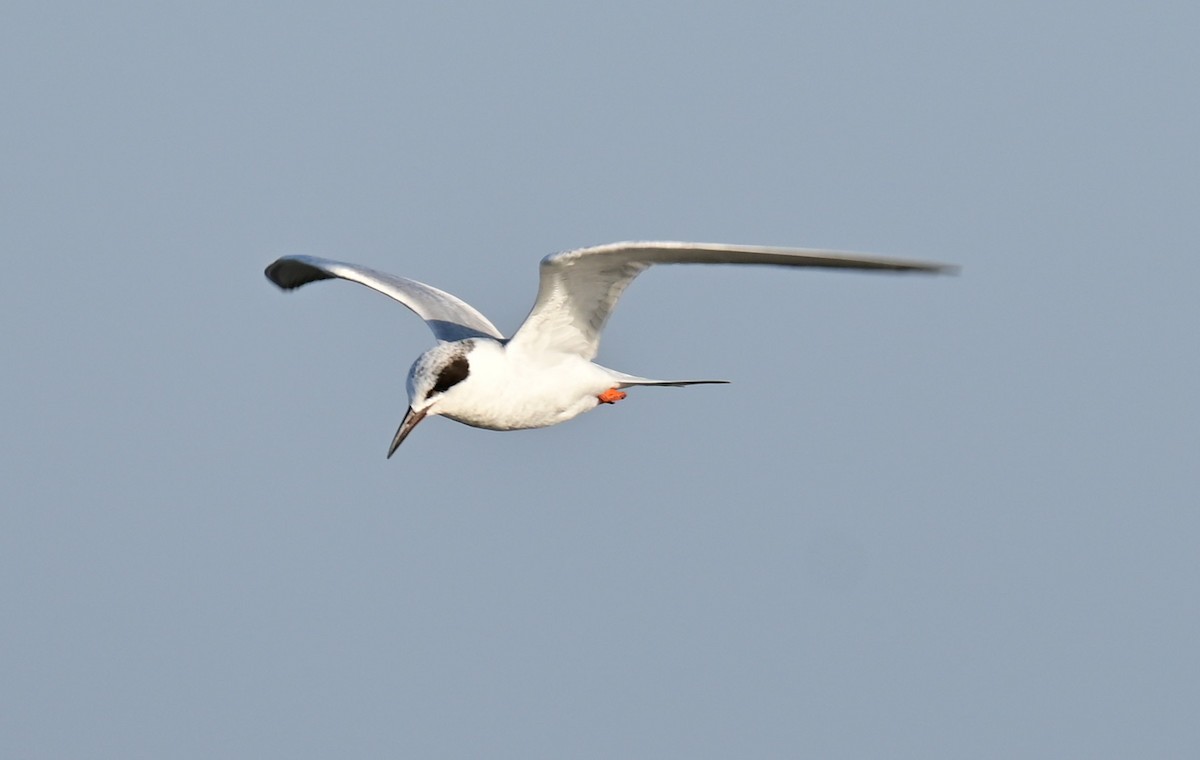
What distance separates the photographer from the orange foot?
1405 cm

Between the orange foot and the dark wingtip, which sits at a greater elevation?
the dark wingtip

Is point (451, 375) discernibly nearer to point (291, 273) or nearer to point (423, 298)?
point (423, 298)

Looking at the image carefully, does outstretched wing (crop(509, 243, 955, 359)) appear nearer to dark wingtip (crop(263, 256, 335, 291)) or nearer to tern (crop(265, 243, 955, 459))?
tern (crop(265, 243, 955, 459))

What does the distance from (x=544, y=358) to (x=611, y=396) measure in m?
0.84

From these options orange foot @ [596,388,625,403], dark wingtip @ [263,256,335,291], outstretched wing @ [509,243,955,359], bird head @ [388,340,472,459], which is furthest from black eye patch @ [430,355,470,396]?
dark wingtip @ [263,256,335,291]

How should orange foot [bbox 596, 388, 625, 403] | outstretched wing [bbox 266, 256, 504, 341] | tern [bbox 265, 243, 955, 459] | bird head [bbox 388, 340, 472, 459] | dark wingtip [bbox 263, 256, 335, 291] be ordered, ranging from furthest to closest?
dark wingtip [bbox 263, 256, 335, 291] < outstretched wing [bbox 266, 256, 504, 341] < orange foot [bbox 596, 388, 625, 403] < bird head [bbox 388, 340, 472, 459] < tern [bbox 265, 243, 955, 459]

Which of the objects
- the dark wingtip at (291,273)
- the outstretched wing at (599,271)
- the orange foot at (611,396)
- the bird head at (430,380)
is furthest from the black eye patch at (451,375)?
the dark wingtip at (291,273)

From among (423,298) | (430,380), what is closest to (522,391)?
(430,380)

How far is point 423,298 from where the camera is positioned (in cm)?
1512

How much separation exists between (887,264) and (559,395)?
3.74 metres

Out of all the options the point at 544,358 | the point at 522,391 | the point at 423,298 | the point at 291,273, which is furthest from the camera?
the point at 291,273

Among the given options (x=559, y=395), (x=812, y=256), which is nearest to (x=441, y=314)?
(x=559, y=395)

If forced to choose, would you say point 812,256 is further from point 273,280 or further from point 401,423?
point 273,280

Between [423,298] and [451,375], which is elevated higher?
[423,298]
